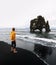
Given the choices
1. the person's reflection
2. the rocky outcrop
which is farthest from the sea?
the rocky outcrop

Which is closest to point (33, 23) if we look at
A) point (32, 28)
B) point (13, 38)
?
point (32, 28)

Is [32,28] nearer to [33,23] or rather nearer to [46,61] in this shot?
[33,23]

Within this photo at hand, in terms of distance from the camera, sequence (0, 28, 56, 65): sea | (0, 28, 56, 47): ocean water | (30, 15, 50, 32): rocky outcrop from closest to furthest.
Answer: (0, 28, 56, 65): sea → (0, 28, 56, 47): ocean water → (30, 15, 50, 32): rocky outcrop

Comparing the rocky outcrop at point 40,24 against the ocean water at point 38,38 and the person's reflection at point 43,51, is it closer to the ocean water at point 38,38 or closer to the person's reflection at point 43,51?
the ocean water at point 38,38

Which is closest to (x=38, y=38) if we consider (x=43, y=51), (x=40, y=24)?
(x=43, y=51)

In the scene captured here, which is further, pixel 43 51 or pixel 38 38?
pixel 38 38

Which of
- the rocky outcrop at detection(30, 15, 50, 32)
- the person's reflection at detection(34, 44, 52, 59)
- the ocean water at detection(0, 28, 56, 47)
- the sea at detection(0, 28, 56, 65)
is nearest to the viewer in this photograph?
the sea at detection(0, 28, 56, 65)

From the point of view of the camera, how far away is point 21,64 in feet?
48.9

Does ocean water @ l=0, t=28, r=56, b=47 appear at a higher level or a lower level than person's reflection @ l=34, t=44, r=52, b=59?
lower

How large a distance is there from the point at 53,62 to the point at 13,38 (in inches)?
210

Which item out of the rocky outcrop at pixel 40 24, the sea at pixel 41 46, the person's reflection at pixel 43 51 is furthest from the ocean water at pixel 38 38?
the rocky outcrop at pixel 40 24

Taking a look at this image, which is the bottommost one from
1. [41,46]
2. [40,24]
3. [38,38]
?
[38,38]

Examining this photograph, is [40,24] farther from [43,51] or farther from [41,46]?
[43,51]

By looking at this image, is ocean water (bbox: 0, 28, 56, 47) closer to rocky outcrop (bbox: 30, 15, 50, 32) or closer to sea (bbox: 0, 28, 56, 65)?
sea (bbox: 0, 28, 56, 65)
